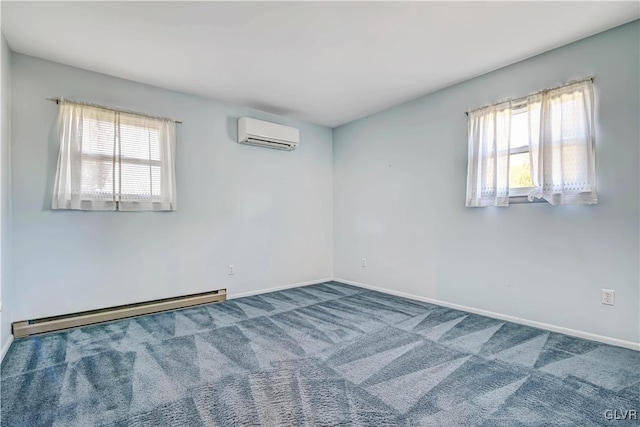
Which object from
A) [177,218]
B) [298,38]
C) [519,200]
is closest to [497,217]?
[519,200]

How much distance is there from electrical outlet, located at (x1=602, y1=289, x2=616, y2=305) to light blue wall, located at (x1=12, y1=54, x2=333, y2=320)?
11.0ft

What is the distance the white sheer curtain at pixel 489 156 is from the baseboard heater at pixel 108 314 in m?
3.22

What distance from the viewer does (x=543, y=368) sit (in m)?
2.06

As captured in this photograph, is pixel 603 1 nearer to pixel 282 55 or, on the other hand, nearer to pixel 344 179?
pixel 282 55

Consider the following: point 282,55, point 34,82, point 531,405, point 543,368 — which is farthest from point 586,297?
point 34,82

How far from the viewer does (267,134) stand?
4.01 m

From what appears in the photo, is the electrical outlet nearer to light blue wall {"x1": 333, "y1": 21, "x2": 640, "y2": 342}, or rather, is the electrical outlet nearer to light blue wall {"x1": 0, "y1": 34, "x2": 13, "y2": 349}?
light blue wall {"x1": 333, "y1": 21, "x2": 640, "y2": 342}

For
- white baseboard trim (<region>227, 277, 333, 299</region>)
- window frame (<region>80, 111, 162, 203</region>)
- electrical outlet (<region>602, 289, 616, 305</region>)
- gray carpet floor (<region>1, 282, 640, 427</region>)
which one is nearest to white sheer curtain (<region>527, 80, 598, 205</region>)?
electrical outlet (<region>602, 289, 616, 305</region>)

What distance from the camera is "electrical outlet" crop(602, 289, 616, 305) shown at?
241 centimetres

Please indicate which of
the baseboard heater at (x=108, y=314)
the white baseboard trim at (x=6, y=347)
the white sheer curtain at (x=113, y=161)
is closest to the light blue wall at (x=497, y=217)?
the baseboard heater at (x=108, y=314)

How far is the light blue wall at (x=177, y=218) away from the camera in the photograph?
2.72 meters

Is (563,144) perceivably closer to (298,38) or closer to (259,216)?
(298,38)

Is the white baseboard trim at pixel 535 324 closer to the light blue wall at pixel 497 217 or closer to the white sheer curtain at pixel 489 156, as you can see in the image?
the light blue wall at pixel 497 217

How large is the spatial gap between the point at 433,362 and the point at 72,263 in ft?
11.0
